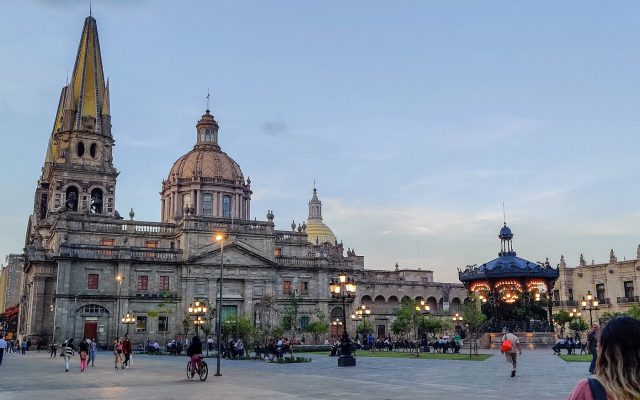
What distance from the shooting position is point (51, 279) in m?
62.0

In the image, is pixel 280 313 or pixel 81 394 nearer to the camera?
pixel 81 394

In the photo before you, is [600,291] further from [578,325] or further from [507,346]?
[507,346]

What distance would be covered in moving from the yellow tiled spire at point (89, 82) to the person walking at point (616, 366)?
71.9 metres

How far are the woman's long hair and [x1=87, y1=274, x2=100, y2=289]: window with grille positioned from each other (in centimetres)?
6080

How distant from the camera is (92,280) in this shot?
198 ft

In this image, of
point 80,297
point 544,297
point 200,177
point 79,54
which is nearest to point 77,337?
point 80,297

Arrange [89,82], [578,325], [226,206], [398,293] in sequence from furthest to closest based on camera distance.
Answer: [398,293], [226,206], [89,82], [578,325]

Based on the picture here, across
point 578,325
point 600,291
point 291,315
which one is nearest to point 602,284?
point 600,291

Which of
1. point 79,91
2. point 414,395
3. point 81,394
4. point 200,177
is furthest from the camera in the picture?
point 200,177

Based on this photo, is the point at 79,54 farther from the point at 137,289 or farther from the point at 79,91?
the point at 137,289

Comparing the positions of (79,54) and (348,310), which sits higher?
(79,54)

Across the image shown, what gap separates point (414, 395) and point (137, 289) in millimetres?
49088

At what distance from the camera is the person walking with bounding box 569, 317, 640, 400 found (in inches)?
153

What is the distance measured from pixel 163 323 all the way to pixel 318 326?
14.6 meters
